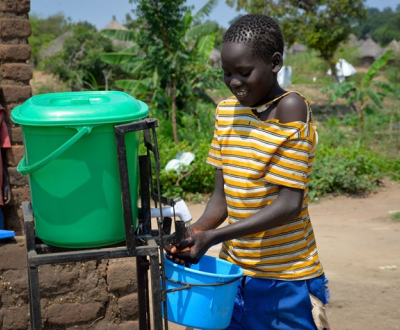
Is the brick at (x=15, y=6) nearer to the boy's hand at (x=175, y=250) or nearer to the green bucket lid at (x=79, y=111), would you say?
the green bucket lid at (x=79, y=111)

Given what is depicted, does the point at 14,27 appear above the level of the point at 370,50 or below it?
above

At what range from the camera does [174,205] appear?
181 centimetres

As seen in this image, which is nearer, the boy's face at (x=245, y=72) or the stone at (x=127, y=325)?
the boy's face at (x=245, y=72)

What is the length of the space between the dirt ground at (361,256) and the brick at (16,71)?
1.97m

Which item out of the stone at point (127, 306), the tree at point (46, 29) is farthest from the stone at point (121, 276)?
the tree at point (46, 29)

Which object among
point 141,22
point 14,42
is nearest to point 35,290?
point 14,42

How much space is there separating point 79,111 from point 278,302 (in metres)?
0.86

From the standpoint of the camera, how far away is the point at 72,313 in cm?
300

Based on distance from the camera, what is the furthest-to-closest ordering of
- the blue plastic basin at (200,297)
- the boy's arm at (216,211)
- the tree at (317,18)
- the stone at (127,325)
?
1. the tree at (317,18)
2. the stone at (127,325)
3. the boy's arm at (216,211)
4. the blue plastic basin at (200,297)

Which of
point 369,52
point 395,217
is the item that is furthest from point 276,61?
point 369,52

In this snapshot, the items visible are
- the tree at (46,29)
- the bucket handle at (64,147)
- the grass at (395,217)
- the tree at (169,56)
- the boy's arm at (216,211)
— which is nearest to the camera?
the bucket handle at (64,147)

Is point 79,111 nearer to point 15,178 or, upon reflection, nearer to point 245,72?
point 245,72

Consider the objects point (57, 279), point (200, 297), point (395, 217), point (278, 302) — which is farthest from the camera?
point (395, 217)

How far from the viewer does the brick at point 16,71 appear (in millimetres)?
4004
